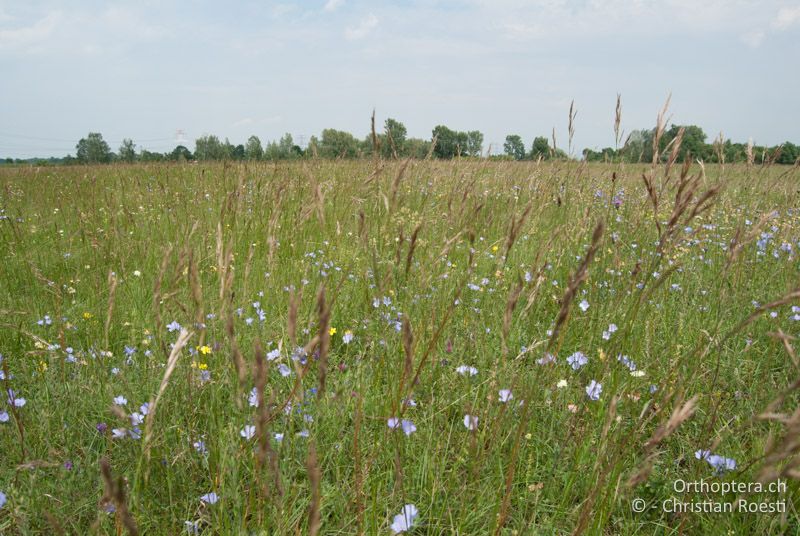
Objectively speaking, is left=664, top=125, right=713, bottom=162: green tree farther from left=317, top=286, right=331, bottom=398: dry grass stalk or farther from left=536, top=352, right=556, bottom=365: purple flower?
left=317, top=286, right=331, bottom=398: dry grass stalk

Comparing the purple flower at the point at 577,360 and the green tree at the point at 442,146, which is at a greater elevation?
the green tree at the point at 442,146

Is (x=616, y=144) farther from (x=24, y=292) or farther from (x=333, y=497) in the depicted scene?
(x=24, y=292)

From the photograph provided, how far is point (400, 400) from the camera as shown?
111cm

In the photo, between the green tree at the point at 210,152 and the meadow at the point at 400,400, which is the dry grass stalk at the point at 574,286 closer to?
the meadow at the point at 400,400

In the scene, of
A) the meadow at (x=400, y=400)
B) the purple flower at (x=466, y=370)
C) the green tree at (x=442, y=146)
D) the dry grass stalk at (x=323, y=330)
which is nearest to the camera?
the dry grass stalk at (x=323, y=330)

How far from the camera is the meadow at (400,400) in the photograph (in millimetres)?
1050

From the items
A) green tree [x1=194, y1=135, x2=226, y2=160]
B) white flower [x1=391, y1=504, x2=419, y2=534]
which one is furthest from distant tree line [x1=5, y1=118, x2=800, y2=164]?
white flower [x1=391, y1=504, x2=419, y2=534]

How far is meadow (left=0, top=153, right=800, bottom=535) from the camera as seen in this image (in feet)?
3.44

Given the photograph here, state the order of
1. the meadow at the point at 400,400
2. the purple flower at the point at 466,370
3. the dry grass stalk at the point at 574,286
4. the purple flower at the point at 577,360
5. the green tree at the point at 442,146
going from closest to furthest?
the dry grass stalk at the point at 574,286
the meadow at the point at 400,400
the purple flower at the point at 466,370
the purple flower at the point at 577,360
the green tree at the point at 442,146

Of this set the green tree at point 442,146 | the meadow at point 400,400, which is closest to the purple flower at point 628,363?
the meadow at point 400,400

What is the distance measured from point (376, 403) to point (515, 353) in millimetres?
761

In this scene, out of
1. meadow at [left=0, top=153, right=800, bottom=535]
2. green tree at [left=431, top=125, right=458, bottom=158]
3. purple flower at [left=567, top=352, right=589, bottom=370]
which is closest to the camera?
meadow at [left=0, top=153, right=800, bottom=535]

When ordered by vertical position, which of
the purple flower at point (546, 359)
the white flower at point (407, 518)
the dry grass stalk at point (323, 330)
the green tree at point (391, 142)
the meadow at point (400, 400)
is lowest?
the white flower at point (407, 518)

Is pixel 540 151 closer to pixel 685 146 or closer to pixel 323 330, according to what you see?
pixel 323 330
